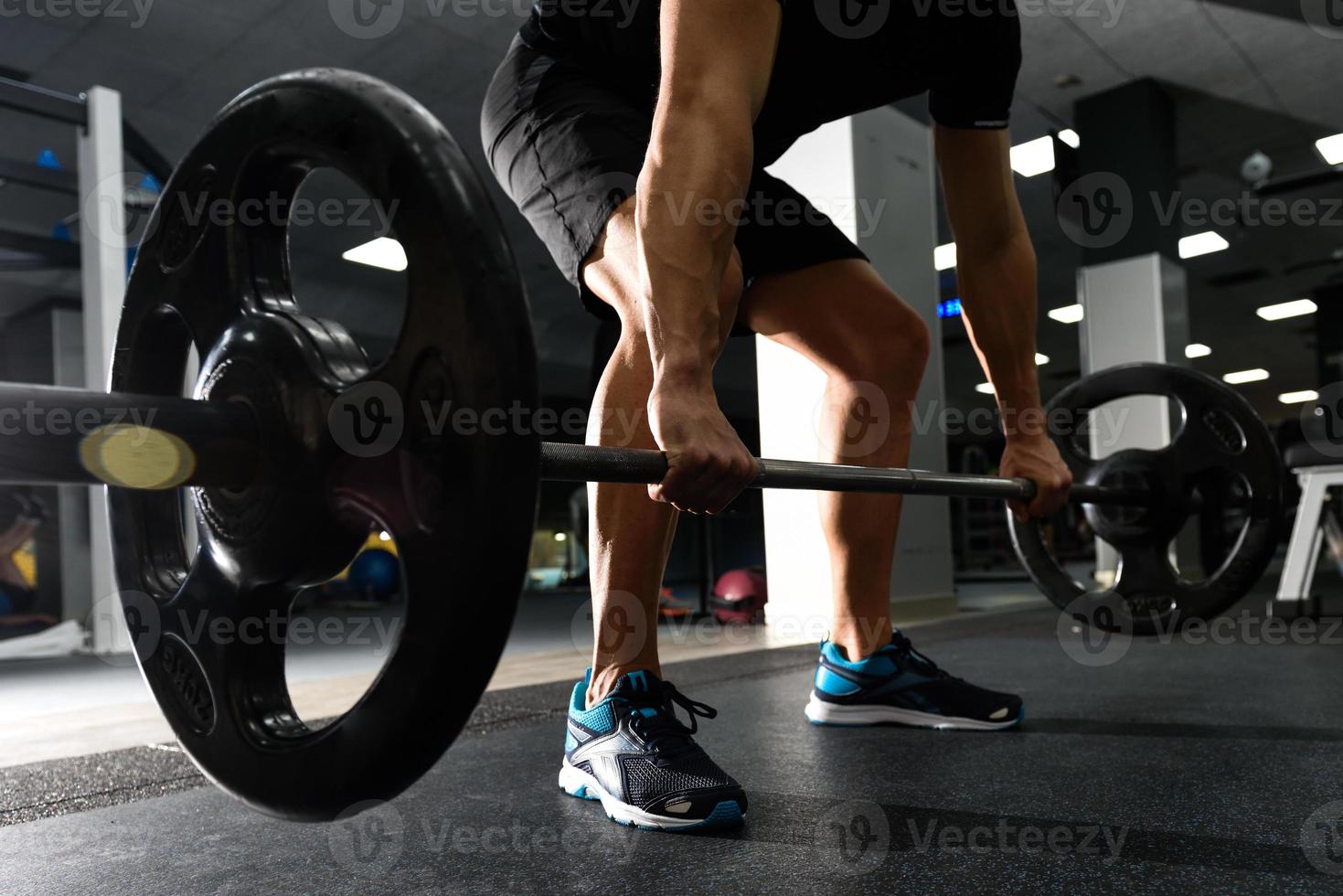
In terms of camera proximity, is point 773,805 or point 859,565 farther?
point 859,565

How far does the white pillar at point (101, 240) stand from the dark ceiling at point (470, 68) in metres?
1.07

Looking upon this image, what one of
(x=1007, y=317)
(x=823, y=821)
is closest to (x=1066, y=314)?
(x=1007, y=317)

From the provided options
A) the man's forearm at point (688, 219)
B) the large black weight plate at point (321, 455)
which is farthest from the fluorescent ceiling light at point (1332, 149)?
the large black weight plate at point (321, 455)

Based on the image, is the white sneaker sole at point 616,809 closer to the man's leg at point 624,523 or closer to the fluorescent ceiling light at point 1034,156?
the man's leg at point 624,523

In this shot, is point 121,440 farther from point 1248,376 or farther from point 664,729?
point 1248,376

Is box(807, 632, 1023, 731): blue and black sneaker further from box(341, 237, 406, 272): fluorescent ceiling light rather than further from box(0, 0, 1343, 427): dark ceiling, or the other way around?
box(341, 237, 406, 272): fluorescent ceiling light

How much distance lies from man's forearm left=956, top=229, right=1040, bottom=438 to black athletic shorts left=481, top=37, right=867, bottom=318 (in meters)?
0.19

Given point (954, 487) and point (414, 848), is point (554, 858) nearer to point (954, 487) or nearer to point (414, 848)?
point (414, 848)

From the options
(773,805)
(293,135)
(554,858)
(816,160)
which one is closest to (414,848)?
(554,858)

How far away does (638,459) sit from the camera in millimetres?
747

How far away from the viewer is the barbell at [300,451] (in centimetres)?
53

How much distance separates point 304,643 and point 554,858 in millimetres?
3521

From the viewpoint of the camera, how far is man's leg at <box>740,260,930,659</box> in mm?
1320

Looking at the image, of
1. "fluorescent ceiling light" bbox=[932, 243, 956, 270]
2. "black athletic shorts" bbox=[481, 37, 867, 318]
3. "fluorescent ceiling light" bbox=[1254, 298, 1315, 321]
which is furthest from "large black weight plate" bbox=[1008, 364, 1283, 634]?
"fluorescent ceiling light" bbox=[1254, 298, 1315, 321]
